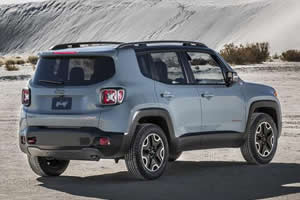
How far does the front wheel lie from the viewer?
10719 millimetres

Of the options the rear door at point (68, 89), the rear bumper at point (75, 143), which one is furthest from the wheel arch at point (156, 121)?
the rear door at point (68, 89)

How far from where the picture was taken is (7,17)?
130375 millimetres

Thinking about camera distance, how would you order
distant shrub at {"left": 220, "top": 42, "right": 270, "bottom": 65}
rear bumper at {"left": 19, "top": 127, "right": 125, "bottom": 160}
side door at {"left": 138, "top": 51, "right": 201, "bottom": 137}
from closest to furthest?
rear bumper at {"left": 19, "top": 127, "right": 125, "bottom": 160}, side door at {"left": 138, "top": 51, "right": 201, "bottom": 137}, distant shrub at {"left": 220, "top": 42, "right": 270, "bottom": 65}

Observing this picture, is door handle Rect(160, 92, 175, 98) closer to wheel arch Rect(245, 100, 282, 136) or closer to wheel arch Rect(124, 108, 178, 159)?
wheel arch Rect(124, 108, 178, 159)

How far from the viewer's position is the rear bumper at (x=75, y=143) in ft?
34.3

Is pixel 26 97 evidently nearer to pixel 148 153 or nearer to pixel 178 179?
pixel 148 153

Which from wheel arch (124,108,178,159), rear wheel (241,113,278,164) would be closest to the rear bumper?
wheel arch (124,108,178,159)

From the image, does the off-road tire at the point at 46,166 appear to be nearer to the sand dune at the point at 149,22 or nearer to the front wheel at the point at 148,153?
the front wheel at the point at 148,153

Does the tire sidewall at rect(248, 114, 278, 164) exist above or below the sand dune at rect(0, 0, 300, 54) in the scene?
above

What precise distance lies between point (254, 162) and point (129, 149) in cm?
257

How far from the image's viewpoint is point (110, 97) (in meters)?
10.5

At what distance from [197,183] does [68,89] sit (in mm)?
1846

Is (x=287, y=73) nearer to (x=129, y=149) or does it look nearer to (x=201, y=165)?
(x=201, y=165)

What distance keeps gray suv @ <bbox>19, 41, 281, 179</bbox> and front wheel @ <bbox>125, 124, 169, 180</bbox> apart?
1cm
